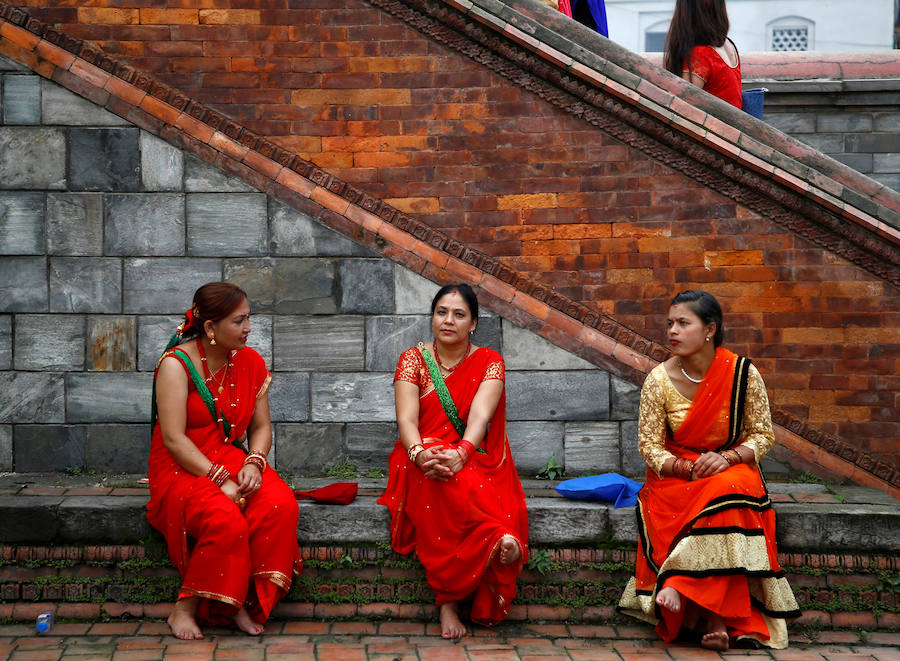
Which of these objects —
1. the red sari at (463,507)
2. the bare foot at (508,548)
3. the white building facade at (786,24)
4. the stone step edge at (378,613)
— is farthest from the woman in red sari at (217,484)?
the white building facade at (786,24)

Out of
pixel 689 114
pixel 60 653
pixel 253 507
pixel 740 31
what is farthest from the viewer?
pixel 740 31

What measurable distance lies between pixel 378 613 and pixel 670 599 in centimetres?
148

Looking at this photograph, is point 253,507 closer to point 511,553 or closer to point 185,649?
point 185,649

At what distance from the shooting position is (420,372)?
5.04m

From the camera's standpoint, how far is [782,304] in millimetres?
5984

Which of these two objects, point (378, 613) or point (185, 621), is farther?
point (378, 613)

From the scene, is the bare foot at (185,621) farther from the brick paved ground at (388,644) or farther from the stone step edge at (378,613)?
the stone step edge at (378,613)

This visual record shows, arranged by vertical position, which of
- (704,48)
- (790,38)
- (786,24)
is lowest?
(704,48)

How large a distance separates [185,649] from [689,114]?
13.6 feet

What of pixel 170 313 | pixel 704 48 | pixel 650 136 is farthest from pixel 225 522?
pixel 704 48

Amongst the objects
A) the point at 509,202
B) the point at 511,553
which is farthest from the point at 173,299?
the point at 511,553

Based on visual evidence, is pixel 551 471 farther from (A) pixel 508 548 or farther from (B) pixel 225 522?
(B) pixel 225 522

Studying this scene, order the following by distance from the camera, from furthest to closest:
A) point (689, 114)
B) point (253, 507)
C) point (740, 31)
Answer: point (740, 31)
point (689, 114)
point (253, 507)

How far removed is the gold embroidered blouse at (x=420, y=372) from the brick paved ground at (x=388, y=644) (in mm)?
1224
